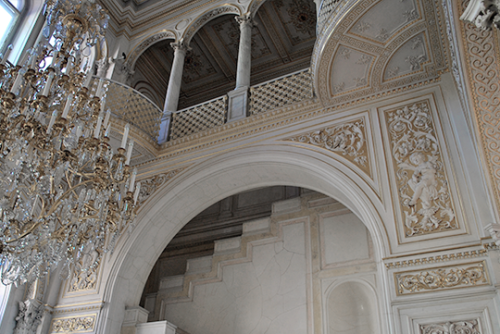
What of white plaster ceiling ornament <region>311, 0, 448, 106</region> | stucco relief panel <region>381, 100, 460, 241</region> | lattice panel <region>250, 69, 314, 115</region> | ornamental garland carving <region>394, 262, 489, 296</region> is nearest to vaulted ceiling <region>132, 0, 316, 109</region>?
lattice panel <region>250, 69, 314, 115</region>

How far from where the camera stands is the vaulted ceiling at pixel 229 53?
9.09m

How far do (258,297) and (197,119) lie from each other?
3.01 metres

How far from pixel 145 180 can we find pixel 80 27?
2.47 meters

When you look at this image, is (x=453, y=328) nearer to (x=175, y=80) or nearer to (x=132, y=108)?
(x=132, y=108)

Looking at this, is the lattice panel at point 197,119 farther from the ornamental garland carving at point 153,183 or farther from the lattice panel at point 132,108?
the ornamental garland carving at point 153,183

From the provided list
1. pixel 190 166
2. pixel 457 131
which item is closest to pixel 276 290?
pixel 190 166

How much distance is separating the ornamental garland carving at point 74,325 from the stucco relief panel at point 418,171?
13.9 ft

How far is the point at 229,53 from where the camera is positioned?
991 cm

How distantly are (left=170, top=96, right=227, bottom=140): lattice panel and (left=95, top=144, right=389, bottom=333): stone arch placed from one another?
724 mm

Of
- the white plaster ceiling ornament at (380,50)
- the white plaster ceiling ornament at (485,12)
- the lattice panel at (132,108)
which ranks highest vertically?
the lattice panel at (132,108)

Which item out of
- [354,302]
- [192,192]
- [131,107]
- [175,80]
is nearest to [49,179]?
[192,192]

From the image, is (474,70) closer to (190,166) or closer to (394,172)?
(394,172)

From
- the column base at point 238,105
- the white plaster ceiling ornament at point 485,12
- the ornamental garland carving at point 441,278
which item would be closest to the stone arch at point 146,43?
the column base at point 238,105

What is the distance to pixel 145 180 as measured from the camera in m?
6.76
